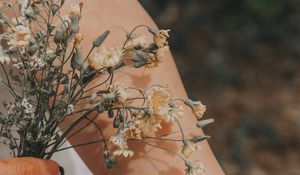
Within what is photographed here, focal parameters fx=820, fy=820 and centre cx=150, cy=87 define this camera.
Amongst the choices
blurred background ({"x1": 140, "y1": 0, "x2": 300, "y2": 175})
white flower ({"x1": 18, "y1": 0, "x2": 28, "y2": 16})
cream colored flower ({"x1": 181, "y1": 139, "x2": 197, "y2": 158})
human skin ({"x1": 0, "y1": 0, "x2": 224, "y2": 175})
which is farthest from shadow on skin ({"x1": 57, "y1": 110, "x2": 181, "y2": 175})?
blurred background ({"x1": 140, "y1": 0, "x2": 300, "y2": 175})

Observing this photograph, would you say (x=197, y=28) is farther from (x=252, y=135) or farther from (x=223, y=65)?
(x=252, y=135)

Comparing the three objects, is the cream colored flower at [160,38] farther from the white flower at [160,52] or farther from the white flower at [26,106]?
the white flower at [26,106]

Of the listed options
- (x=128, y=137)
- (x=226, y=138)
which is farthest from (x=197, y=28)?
(x=128, y=137)

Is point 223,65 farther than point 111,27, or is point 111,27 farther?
point 223,65

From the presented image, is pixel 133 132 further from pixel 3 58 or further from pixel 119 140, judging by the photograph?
pixel 3 58

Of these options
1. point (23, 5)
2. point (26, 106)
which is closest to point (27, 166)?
point (26, 106)

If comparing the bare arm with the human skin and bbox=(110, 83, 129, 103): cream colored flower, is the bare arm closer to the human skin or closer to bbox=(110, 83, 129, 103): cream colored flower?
the human skin
